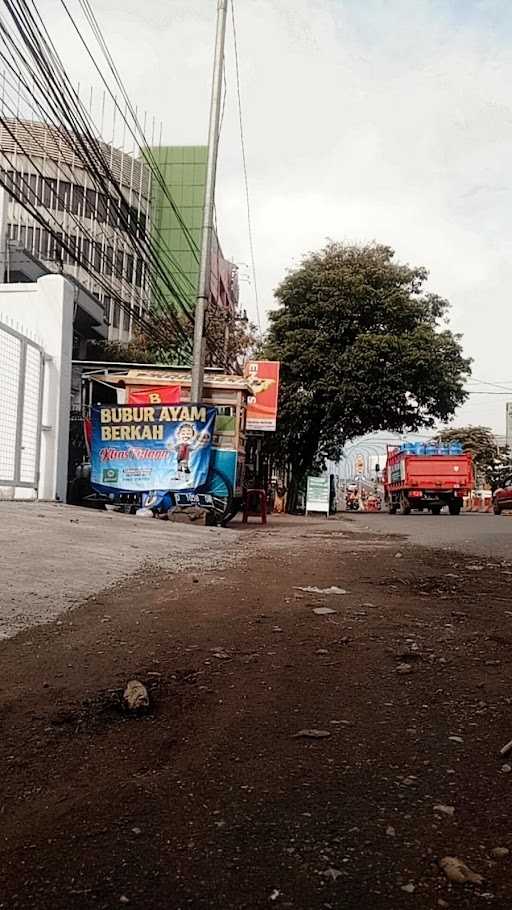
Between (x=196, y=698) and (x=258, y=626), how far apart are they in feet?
4.47

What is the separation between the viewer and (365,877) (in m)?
1.77

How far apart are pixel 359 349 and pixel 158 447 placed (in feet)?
51.6

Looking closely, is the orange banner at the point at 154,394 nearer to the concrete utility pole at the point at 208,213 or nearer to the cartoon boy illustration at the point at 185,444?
the concrete utility pole at the point at 208,213

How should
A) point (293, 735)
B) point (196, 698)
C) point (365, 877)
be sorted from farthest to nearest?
point (196, 698)
point (293, 735)
point (365, 877)

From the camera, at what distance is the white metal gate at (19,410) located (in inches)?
449

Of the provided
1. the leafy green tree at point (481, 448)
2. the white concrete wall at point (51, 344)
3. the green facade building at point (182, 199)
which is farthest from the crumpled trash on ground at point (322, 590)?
the leafy green tree at point (481, 448)

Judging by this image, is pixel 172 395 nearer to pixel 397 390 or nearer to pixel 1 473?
pixel 1 473

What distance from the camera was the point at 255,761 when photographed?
2461 millimetres

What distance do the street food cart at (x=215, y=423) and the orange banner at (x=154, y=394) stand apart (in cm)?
2

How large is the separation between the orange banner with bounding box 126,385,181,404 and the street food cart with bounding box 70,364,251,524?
21 mm

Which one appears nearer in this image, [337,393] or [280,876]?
[280,876]

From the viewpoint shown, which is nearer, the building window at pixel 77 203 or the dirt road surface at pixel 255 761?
the dirt road surface at pixel 255 761

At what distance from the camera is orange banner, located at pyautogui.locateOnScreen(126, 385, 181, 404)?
16.1 meters

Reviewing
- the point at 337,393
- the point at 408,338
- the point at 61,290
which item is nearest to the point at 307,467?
the point at 337,393
